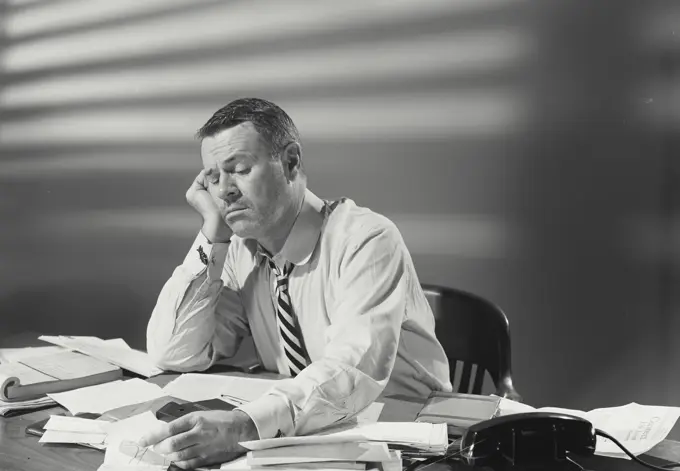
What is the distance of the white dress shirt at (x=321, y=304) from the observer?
4.74 ft

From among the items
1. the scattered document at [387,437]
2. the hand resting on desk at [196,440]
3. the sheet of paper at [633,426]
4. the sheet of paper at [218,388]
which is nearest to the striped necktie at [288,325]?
the sheet of paper at [218,388]

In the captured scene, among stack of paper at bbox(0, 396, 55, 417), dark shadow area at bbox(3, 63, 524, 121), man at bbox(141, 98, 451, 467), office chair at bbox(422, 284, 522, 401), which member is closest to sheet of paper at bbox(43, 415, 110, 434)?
stack of paper at bbox(0, 396, 55, 417)

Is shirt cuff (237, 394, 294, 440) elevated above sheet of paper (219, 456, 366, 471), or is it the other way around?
shirt cuff (237, 394, 294, 440)

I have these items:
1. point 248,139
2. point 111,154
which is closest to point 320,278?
point 248,139

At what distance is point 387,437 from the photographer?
45.9 inches

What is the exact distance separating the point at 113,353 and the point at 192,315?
0.25 meters

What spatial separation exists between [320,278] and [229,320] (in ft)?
1.17

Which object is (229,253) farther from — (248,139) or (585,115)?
(585,115)

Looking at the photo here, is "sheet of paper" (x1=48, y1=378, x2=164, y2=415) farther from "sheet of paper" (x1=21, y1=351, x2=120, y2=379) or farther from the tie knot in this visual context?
the tie knot

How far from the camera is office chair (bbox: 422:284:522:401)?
6.15ft

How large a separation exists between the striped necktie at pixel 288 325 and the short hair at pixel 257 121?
12.6 inches

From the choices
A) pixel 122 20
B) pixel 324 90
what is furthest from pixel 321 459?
pixel 122 20

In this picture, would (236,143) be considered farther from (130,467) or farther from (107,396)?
(130,467)

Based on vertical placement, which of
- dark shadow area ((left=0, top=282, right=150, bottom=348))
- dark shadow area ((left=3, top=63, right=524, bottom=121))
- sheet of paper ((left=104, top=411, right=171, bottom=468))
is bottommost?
dark shadow area ((left=0, top=282, right=150, bottom=348))
